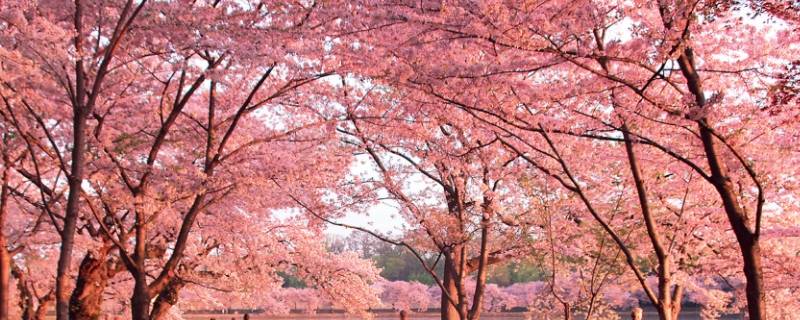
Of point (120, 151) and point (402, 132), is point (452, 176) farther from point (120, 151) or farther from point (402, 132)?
point (120, 151)

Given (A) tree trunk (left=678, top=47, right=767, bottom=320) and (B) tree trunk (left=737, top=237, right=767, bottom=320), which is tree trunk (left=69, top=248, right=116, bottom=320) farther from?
(B) tree trunk (left=737, top=237, right=767, bottom=320)

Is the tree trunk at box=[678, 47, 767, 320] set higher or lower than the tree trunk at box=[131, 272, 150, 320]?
higher

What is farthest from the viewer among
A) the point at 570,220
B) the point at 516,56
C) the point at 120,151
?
the point at 570,220

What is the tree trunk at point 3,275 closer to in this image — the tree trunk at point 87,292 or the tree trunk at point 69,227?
the tree trunk at point 87,292

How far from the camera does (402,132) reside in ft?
42.9

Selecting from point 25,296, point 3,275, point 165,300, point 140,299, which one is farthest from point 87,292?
point 140,299

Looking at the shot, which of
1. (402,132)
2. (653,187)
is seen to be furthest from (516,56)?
(653,187)

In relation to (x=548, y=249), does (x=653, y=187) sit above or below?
above

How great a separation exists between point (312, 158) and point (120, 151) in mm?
3337

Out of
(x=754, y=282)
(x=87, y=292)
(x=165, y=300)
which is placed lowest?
(x=165, y=300)

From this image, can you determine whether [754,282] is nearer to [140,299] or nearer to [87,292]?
[140,299]

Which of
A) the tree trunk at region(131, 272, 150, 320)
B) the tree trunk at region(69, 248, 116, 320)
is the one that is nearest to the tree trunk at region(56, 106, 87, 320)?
the tree trunk at region(131, 272, 150, 320)

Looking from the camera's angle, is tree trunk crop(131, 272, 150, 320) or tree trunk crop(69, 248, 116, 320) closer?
tree trunk crop(131, 272, 150, 320)

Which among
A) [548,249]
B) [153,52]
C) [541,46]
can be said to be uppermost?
[153,52]
